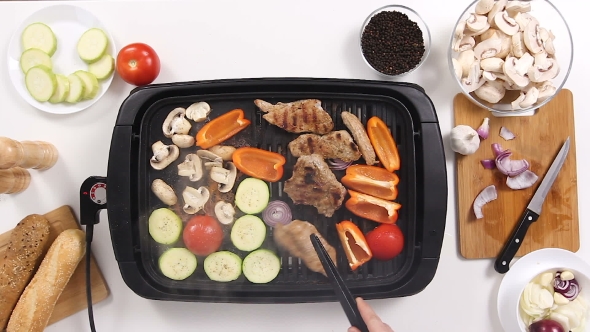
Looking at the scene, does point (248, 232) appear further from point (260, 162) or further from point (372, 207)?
point (372, 207)

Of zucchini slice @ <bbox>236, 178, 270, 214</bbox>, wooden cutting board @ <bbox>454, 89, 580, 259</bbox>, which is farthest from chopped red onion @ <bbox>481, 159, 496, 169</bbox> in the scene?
zucchini slice @ <bbox>236, 178, 270, 214</bbox>

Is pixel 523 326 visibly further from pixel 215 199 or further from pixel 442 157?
pixel 215 199

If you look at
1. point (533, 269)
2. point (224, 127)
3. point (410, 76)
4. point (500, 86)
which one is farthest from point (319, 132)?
point (533, 269)

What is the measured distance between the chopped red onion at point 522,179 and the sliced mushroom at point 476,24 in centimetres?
52

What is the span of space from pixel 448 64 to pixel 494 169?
1.35 feet

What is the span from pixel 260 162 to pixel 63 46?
85 cm

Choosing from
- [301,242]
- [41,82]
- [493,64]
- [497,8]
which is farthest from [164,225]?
[497,8]

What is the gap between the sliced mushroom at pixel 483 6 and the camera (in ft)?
5.13

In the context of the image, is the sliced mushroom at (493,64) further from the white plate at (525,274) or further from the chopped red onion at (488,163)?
the white plate at (525,274)

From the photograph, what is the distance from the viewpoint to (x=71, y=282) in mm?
1683

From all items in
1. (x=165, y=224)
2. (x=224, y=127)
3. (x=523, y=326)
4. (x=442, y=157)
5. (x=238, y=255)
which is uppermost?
(x=224, y=127)

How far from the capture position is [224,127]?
152 cm

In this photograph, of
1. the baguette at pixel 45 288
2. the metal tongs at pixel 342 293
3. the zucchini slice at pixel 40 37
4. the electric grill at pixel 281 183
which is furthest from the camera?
the zucchini slice at pixel 40 37

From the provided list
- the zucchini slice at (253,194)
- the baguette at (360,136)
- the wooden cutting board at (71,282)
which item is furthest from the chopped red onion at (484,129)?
the wooden cutting board at (71,282)
